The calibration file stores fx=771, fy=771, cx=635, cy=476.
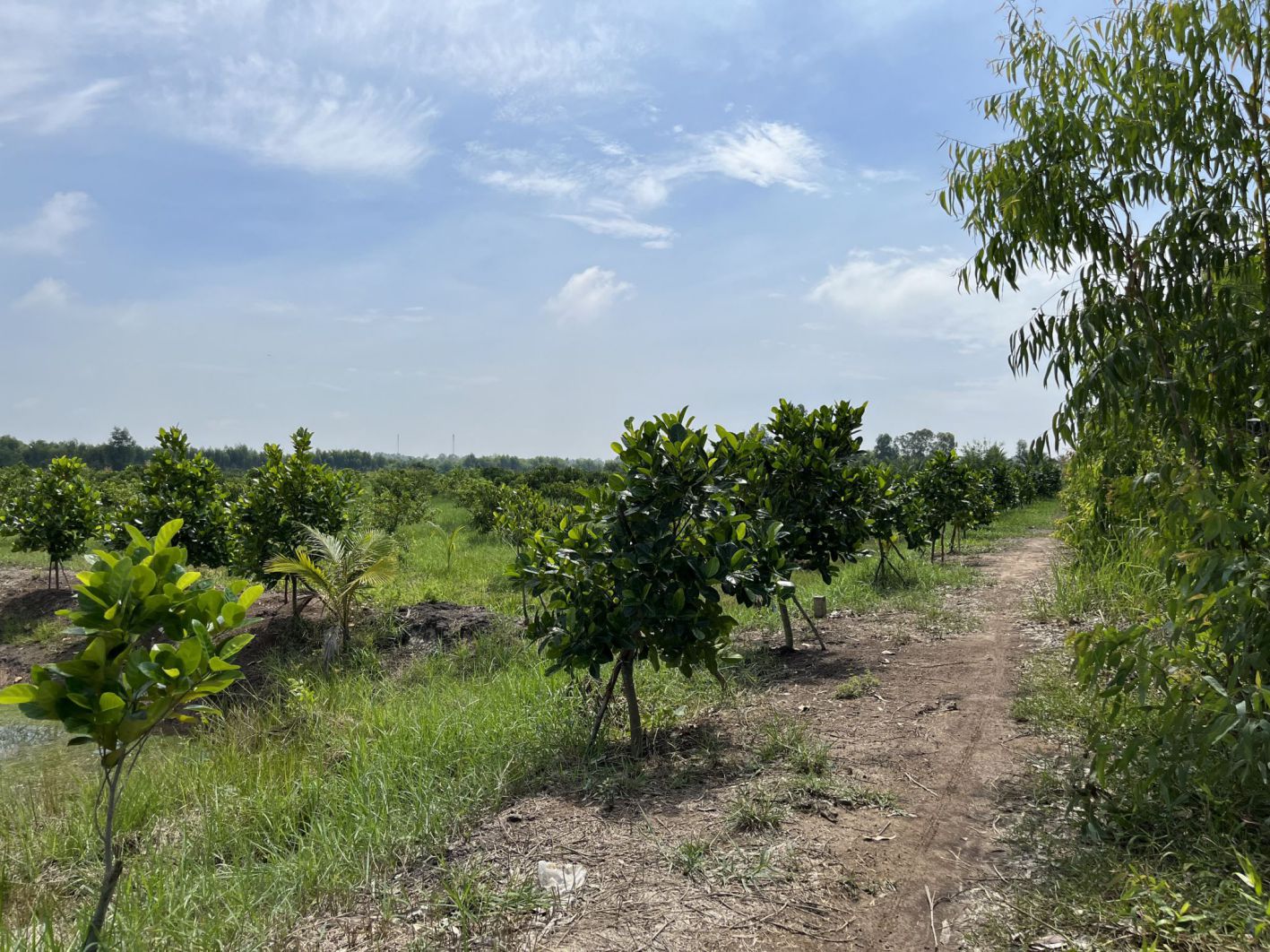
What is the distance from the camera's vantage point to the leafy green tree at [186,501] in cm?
1322

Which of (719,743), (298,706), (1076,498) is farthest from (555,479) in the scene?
(719,743)

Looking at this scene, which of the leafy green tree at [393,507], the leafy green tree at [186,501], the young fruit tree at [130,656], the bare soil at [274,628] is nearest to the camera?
the young fruit tree at [130,656]

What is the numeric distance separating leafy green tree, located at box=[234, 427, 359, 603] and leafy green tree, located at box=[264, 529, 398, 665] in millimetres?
1307

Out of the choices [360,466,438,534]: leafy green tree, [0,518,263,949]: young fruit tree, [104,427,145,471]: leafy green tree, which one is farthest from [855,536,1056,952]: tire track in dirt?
[104,427,145,471]: leafy green tree

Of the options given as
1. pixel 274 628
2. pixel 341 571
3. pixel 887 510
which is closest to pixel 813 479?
pixel 887 510

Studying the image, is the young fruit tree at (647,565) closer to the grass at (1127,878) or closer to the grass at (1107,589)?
the grass at (1127,878)

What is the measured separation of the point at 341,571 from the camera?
1036cm

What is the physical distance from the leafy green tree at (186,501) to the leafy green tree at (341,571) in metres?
3.56

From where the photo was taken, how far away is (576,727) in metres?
5.25

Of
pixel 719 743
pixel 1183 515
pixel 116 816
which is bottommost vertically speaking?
pixel 116 816

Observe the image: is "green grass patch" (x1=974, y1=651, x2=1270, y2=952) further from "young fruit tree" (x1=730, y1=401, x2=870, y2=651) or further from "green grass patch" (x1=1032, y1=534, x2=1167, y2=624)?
"young fruit tree" (x1=730, y1=401, x2=870, y2=651)

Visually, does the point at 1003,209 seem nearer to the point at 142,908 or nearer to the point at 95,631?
the point at 95,631

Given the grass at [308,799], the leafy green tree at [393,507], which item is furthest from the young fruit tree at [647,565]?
the leafy green tree at [393,507]

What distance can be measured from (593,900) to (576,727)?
2.03m
